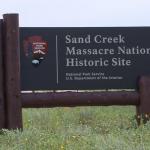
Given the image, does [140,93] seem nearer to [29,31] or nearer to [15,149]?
[29,31]

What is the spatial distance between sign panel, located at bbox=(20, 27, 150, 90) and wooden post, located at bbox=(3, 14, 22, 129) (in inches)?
28.1

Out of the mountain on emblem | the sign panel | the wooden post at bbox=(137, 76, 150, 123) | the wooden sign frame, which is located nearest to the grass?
the wooden post at bbox=(137, 76, 150, 123)

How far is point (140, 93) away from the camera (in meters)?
12.6

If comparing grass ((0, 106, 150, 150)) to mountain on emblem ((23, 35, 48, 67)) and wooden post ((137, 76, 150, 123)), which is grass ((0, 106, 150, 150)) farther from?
mountain on emblem ((23, 35, 48, 67))

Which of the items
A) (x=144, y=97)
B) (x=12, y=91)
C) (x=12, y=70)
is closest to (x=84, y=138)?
(x=12, y=91)

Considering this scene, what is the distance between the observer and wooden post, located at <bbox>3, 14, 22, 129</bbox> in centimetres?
1166

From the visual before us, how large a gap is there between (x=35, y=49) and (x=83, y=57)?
0.94 m

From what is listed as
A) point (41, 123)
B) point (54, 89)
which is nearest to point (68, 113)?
point (41, 123)

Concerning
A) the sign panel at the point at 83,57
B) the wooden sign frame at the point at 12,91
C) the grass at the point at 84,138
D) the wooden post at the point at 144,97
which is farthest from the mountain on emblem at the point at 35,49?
the wooden post at the point at 144,97

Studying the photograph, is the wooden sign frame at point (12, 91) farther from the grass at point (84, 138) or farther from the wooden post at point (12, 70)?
the grass at point (84, 138)

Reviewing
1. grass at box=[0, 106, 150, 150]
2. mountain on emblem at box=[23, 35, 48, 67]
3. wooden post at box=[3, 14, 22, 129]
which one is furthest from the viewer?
mountain on emblem at box=[23, 35, 48, 67]

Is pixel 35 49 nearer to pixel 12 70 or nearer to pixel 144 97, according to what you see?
pixel 12 70

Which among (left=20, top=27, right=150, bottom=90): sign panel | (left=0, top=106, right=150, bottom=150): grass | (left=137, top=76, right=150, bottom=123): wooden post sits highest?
(left=20, top=27, right=150, bottom=90): sign panel

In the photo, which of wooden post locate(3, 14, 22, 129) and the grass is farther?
wooden post locate(3, 14, 22, 129)
